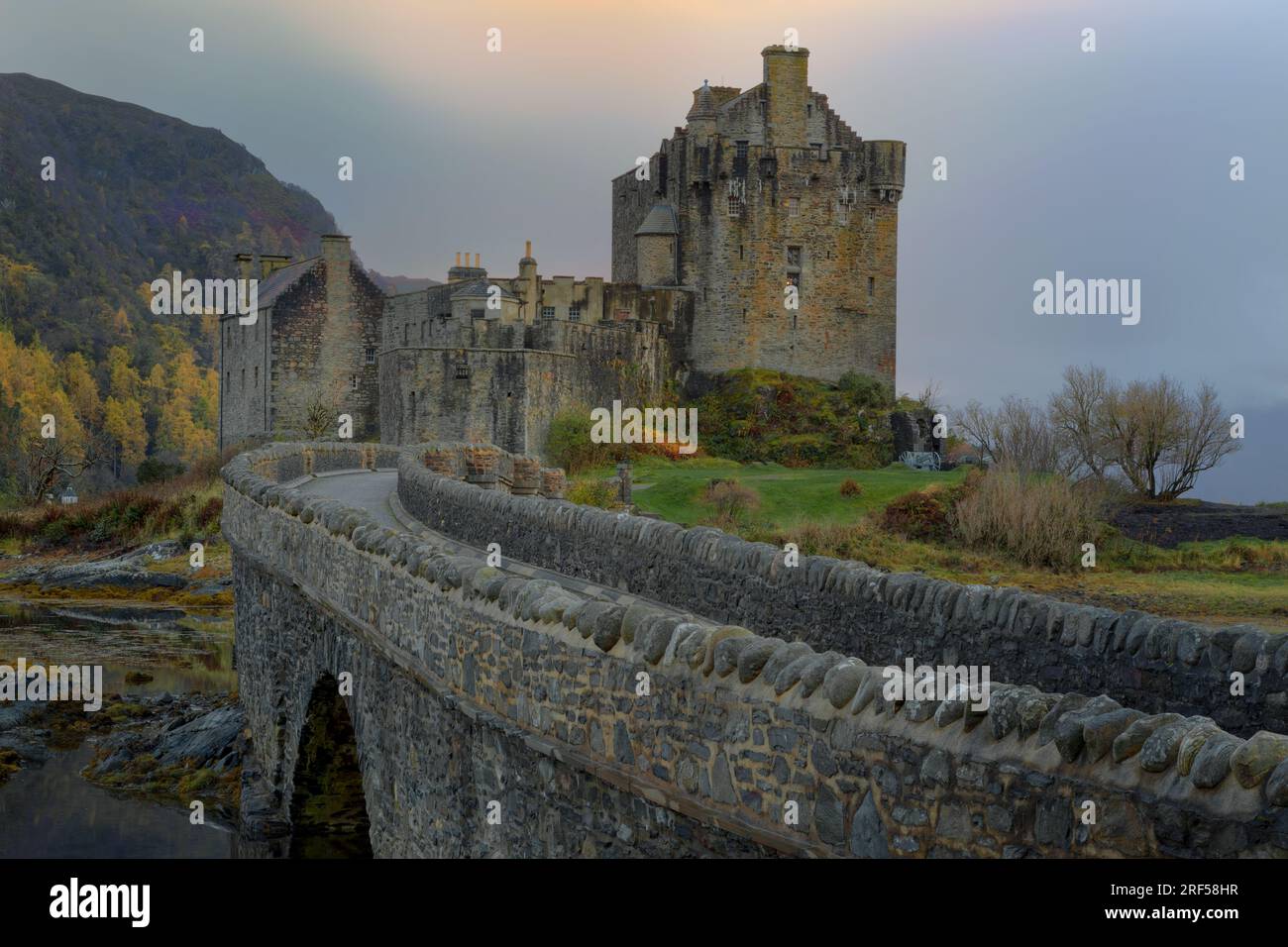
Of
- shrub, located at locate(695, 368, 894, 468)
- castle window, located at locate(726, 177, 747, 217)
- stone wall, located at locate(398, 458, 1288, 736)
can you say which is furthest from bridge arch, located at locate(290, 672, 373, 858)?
castle window, located at locate(726, 177, 747, 217)

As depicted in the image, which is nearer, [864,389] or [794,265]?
[864,389]

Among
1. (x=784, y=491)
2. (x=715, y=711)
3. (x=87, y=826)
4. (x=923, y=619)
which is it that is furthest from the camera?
(x=784, y=491)

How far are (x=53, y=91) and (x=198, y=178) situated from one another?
24174 millimetres

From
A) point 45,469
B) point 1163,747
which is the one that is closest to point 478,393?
point 45,469

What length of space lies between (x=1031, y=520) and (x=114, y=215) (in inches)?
Answer: 4780

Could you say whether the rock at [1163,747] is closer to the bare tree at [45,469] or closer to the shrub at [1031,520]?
the shrub at [1031,520]

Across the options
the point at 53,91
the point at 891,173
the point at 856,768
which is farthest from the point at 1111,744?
the point at 53,91

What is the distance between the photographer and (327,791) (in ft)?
53.4

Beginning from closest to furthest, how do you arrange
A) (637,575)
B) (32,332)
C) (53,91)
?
(637,575) < (32,332) < (53,91)

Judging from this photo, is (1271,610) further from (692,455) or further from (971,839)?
(692,455)

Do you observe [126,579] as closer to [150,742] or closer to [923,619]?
[150,742]

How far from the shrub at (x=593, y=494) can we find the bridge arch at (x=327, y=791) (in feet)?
57.3

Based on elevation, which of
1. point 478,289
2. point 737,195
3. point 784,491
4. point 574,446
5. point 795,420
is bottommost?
point 784,491
